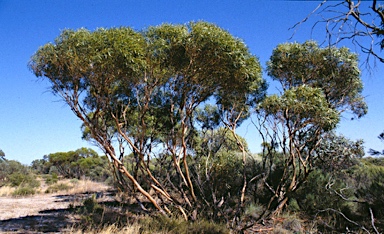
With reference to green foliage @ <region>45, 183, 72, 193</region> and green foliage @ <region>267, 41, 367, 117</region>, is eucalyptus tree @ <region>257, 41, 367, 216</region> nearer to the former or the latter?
green foliage @ <region>267, 41, 367, 117</region>

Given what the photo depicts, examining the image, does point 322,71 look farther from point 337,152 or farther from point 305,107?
point 337,152

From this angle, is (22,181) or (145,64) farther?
(22,181)

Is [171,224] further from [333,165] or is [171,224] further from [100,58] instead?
[333,165]

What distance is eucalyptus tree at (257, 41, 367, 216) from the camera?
830 centimetres

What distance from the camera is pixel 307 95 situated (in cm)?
828

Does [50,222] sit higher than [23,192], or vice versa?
[23,192]

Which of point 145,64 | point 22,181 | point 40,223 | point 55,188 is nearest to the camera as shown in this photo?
point 145,64

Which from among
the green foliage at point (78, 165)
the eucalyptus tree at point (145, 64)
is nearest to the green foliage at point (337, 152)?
the eucalyptus tree at point (145, 64)

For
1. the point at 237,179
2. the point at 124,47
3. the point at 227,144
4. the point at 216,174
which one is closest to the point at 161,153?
the point at 216,174

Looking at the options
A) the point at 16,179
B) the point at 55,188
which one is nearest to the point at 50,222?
the point at 55,188

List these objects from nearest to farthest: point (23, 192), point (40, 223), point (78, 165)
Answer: point (40, 223) → point (23, 192) → point (78, 165)

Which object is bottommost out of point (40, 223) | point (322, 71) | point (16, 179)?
point (40, 223)

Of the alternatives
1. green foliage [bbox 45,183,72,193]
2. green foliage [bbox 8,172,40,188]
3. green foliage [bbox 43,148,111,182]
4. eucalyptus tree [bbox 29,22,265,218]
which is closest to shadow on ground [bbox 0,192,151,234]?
eucalyptus tree [bbox 29,22,265,218]

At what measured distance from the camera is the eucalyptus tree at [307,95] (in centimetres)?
830
